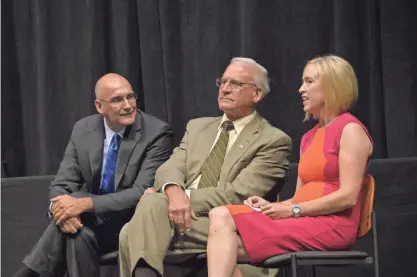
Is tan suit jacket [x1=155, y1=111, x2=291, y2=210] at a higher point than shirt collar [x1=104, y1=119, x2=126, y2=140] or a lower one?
lower

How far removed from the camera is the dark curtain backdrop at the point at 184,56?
4.64 m

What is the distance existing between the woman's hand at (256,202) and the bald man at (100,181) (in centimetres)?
70

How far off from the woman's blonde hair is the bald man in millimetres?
990

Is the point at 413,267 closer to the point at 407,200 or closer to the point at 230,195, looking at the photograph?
the point at 407,200

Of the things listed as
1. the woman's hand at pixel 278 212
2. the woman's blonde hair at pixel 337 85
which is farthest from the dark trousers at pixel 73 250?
the woman's blonde hair at pixel 337 85

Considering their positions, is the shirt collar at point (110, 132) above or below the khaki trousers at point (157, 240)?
above

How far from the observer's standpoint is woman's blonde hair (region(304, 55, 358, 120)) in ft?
12.4

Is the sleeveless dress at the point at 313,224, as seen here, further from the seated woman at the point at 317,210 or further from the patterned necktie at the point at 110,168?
the patterned necktie at the point at 110,168

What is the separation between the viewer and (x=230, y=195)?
3957mm

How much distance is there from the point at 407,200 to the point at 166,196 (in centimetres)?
129

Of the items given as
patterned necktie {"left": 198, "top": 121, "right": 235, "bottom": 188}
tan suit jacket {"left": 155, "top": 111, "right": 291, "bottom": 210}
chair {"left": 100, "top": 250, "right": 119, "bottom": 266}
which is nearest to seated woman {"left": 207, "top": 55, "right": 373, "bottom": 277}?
tan suit jacket {"left": 155, "top": 111, "right": 291, "bottom": 210}

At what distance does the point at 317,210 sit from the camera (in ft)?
11.9

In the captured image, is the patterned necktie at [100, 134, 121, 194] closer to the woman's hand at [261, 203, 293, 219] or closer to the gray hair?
the gray hair

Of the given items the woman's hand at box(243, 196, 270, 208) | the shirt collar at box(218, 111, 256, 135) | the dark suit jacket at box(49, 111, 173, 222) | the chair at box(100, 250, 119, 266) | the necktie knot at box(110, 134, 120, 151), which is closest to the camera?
the woman's hand at box(243, 196, 270, 208)
